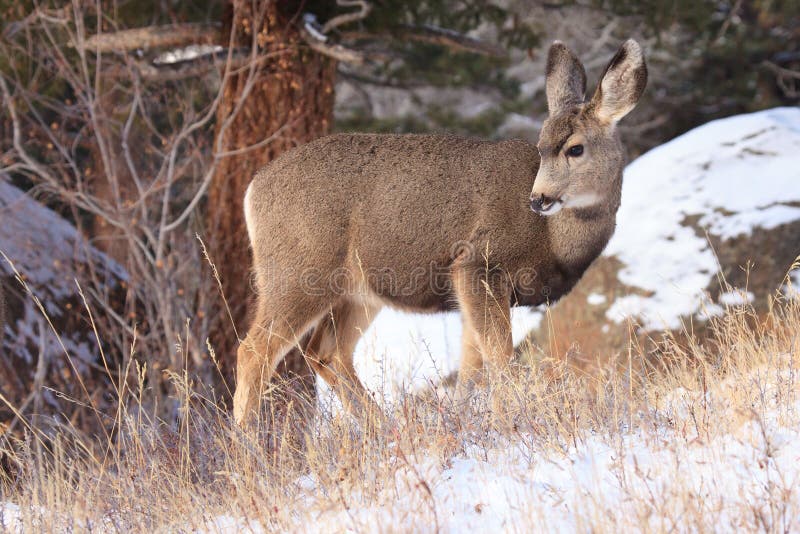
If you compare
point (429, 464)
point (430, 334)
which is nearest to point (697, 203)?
point (430, 334)

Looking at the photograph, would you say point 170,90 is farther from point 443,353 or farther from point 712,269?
point 712,269

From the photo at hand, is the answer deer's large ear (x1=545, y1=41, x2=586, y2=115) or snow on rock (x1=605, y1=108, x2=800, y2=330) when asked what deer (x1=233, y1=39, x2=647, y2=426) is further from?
snow on rock (x1=605, y1=108, x2=800, y2=330)

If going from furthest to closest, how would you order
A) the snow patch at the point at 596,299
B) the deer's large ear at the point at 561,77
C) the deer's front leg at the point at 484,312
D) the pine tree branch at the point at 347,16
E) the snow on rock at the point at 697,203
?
the snow patch at the point at 596,299
the snow on rock at the point at 697,203
the pine tree branch at the point at 347,16
the deer's large ear at the point at 561,77
the deer's front leg at the point at 484,312

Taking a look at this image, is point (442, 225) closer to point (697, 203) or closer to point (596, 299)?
point (596, 299)

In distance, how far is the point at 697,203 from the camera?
9.12 meters

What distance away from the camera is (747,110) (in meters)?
18.9

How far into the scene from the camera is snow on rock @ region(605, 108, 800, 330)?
8.55m

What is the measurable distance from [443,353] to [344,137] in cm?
392

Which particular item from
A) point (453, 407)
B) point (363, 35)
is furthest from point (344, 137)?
point (363, 35)

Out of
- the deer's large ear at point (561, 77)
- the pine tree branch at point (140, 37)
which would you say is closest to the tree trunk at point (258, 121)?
the pine tree branch at point (140, 37)

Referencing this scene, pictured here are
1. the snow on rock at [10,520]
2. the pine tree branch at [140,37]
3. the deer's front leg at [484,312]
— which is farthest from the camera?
the pine tree branch at [140,37]

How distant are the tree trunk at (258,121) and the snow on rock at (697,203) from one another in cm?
312

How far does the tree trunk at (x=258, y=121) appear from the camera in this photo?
26.7 feet

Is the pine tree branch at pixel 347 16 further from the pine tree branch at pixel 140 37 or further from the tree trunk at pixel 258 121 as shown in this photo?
the pine tree branch at pixel 140 37
